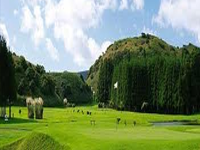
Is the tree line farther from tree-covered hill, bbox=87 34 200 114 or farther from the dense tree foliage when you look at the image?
the dense tree foliage

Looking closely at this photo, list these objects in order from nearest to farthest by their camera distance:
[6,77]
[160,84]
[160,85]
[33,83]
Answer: [6,77], [160,85], [160,84], [33,83]

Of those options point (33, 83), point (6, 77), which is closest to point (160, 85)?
point (33, 83)

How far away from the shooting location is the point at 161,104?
13138 cm

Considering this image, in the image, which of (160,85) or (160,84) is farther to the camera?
(160,84)

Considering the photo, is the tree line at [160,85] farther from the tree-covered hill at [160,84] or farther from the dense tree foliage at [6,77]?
the dense tree foliage at [6,77]

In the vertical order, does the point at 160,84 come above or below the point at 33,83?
below

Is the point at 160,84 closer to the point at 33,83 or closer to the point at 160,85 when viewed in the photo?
the point at 160,85

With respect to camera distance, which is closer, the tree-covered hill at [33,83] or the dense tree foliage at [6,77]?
the dense tree foliage at [6,77]

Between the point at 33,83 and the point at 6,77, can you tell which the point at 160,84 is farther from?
the point at 6,77

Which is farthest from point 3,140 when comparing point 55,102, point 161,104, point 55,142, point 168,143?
point 55,102

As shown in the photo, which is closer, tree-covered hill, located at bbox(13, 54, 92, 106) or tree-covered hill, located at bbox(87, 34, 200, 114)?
tree-covered hill, located at bbox(87, 34, 200, 114)

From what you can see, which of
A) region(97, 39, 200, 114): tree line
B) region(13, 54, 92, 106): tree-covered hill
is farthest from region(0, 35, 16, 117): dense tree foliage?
region(97, 39, 200, 114): tree line

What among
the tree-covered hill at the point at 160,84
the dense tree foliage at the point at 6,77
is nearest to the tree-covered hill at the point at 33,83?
the tree-covered hill at the point at 160,84

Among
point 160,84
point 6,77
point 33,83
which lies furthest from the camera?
point 33,83
